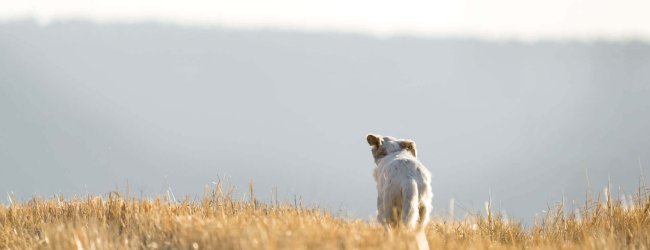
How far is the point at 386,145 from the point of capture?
26.4 ft

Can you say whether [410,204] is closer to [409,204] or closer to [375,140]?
[409,204]

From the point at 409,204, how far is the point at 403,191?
13 cm

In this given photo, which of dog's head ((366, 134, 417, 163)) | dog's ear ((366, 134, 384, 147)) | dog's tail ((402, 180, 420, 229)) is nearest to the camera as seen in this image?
dog's tail ((402, 180, 420, 229))

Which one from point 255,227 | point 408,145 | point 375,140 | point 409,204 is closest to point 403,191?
point 409,204

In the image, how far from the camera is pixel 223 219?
575cm

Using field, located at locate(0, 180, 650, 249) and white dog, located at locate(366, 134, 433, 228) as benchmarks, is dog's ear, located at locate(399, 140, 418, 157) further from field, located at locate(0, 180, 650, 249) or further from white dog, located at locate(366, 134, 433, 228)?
field, located at locate(0, 180, 650, 249)

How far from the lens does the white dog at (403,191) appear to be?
678 cm

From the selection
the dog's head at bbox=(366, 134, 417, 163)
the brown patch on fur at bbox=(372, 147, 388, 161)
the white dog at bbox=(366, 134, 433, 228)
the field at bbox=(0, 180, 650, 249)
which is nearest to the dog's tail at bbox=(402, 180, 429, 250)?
the white dog at bbox=(366, 134, 433, 228)

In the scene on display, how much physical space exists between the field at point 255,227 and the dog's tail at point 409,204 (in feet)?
1.02

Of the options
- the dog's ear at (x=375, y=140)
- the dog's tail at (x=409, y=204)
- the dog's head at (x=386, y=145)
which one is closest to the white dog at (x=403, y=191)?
the dog's tail at (x=409, y=204)

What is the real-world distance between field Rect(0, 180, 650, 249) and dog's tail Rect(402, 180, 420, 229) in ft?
1.02

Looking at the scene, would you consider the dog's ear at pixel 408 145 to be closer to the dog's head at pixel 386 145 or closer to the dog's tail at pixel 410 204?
the dog's head at pixel 386 145

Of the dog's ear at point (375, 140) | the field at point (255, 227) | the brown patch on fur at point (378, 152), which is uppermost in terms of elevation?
the dog's ear at point (375, 140)

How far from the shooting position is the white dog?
22.2ft
